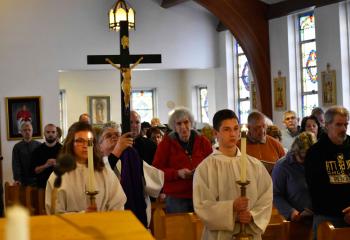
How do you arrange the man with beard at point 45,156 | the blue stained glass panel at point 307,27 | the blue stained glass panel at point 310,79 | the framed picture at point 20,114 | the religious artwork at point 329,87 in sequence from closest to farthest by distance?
the man with beard at point 45,156, the religious artwork at point 329,87, the blue stained glass panel at point 307,27, the blue stained glass panel at point 310,79, the framed picture at point 20,114

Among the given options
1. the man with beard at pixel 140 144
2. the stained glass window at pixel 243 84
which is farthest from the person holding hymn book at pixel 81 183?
the stained glass window at pixel 243 84

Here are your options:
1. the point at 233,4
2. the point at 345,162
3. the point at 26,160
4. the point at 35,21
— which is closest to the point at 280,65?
the point at 233,4

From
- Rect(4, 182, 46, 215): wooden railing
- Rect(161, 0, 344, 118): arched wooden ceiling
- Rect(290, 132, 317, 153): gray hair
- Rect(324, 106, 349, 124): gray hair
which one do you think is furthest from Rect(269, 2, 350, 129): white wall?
Rect(324, 106, 349, 124): gray hair

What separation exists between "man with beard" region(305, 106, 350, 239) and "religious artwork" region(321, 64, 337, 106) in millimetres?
8208

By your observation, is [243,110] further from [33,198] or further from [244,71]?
[33,198]

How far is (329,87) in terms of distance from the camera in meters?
12.5

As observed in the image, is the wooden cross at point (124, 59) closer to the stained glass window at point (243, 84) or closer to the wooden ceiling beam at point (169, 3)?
the wooden ceiling beam at point (169, 3)

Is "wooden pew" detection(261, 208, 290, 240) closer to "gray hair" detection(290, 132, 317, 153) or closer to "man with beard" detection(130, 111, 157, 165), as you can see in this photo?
"gray hair" detection(290, 132, 317, 153)

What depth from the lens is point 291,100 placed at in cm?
1396

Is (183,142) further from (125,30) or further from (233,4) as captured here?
(233,4)

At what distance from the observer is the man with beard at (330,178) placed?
4.29 meters

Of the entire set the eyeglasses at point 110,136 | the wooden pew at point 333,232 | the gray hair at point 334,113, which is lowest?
the wooden pew at point 333,232

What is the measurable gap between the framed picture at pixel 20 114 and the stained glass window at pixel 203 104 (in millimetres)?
6370

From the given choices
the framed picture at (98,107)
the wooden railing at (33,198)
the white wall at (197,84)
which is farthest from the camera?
the framed picture at (98,107)
